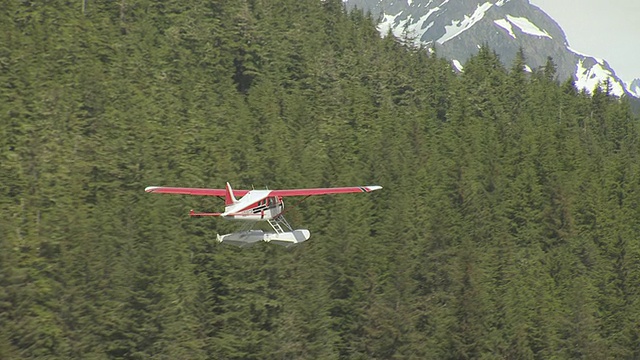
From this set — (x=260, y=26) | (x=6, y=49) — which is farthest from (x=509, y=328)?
(x=260, y=26)

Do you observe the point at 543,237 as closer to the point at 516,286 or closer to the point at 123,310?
the point at 516,286

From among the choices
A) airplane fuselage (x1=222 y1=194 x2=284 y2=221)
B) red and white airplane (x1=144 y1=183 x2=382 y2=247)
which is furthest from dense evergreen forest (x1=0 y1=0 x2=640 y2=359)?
airplane fuselage (x1=222 y1=194 x2=284 y2=221)

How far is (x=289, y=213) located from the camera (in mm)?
64312

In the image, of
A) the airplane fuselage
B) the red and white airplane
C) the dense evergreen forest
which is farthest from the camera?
the dense evergreen forest

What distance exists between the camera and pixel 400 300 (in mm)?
63406

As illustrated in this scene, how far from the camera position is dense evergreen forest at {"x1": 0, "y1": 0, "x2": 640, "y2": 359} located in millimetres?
52469

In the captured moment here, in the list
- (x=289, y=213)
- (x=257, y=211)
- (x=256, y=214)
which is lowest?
(x=289, y=213)

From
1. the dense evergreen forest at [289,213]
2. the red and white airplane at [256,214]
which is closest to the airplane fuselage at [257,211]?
the red and white airplane at [256,214]

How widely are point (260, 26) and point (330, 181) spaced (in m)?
50.0

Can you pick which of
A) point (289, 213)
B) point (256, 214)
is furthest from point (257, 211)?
point (289, 213)

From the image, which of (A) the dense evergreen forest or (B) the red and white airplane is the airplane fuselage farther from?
(A) the dense evergreen forest

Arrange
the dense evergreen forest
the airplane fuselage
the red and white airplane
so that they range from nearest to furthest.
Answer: the airplane fuselage → the red and white airplane → the dense evergreen forest

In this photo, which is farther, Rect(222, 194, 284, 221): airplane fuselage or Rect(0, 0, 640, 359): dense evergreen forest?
Rect(0, 0, 640, 359): dense evergreen forest

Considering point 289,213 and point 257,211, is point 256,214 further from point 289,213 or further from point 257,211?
point 289,213
